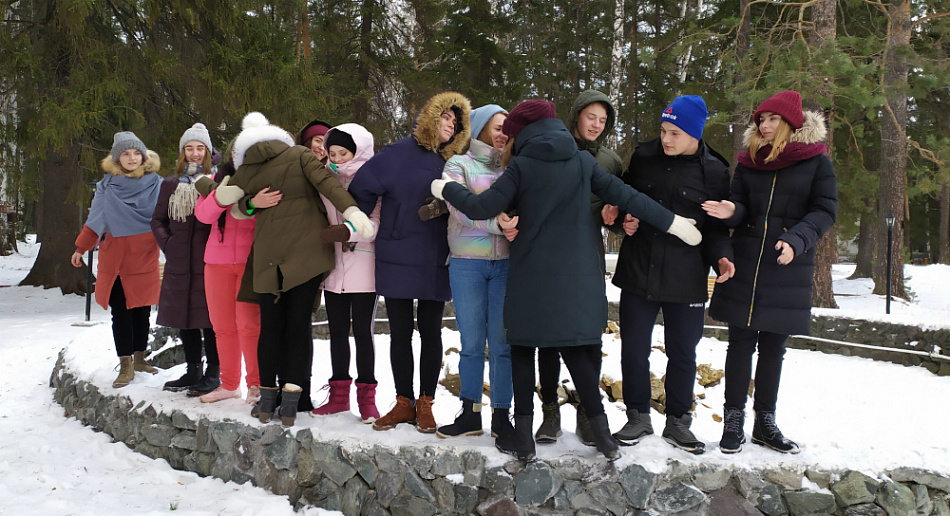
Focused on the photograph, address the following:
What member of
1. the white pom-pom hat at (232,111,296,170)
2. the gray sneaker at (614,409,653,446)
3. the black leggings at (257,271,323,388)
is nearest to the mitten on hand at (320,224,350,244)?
the black leggings at (257,271,323,388)

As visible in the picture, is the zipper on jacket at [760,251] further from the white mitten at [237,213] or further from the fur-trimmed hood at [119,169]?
the fur-trimmed hood at [119,169]

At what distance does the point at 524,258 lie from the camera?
9.73 feet

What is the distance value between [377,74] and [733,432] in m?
10.9

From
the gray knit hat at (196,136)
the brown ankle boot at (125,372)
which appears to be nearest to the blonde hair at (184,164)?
the gray knit hat at (196,136)

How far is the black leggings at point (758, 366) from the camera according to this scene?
3.21 metres

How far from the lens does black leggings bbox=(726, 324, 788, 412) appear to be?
10.5ft

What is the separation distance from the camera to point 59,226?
35.4ft

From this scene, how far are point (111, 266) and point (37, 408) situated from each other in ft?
5.27

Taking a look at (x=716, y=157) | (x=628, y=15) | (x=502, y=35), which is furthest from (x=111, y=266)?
(x=628, y=15)

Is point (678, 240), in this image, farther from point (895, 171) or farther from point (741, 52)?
point (895, 171)

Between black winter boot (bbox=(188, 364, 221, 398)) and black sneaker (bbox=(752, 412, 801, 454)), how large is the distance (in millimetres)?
3376

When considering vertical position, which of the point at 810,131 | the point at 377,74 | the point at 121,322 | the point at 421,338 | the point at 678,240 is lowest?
the point at 121,322

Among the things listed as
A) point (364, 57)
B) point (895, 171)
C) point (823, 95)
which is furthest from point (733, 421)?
point (895, 171)

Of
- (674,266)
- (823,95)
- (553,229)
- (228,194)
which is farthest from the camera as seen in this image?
(823,95)
